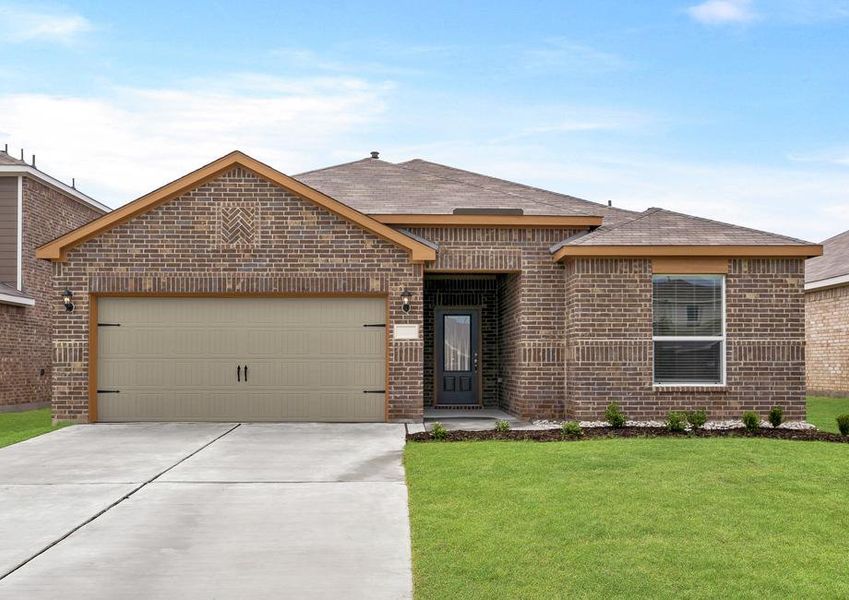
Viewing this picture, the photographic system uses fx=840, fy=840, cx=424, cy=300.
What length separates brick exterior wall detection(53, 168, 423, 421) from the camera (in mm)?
15406

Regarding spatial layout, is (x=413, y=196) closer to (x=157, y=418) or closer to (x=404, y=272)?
(x=404, y=272)

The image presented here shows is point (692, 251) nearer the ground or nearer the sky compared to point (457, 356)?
nearer the sky

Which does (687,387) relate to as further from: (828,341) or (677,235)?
(828,341)

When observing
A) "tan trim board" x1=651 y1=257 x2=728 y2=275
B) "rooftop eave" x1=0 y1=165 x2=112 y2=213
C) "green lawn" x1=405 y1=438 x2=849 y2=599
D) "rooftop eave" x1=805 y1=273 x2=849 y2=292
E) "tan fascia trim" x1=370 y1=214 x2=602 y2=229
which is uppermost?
"rooftop eave" x1=0 y1=165 x2=112 y2=213

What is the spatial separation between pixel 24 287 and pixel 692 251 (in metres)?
17.2

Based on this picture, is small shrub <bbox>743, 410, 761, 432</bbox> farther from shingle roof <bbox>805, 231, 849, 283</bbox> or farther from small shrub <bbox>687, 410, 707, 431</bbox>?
shingle roof <bbox>805, 231, 849, 283</bbox>

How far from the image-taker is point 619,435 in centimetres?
1288

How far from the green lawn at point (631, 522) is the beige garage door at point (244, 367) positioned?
15.2 ft

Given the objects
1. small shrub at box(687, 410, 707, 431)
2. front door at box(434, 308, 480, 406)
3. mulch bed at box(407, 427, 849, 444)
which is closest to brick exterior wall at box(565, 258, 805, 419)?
small shrub at box(687, 410, 707, 431)

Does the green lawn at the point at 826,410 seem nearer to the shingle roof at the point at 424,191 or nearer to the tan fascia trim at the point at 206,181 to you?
the shingle roof at the point at 424,191

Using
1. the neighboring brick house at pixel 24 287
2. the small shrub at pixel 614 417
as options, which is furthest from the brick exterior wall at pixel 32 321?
the small shrub at pixel 614 417

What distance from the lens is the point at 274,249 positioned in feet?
50.7

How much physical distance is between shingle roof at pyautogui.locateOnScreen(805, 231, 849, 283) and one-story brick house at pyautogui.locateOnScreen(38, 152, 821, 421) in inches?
385

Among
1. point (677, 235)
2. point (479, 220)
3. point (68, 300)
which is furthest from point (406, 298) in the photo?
point (68, 300)
